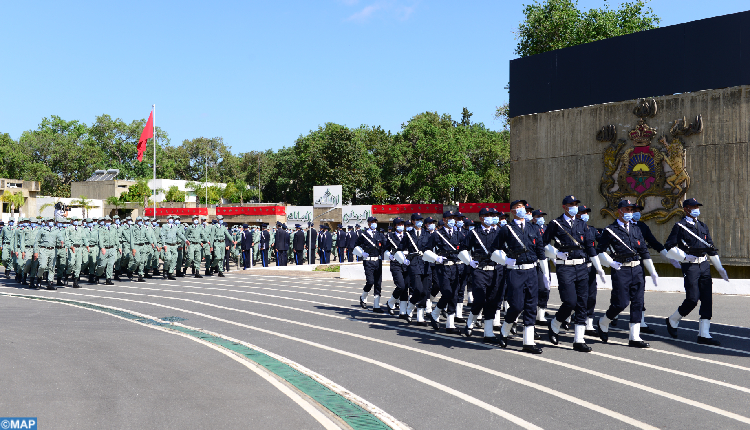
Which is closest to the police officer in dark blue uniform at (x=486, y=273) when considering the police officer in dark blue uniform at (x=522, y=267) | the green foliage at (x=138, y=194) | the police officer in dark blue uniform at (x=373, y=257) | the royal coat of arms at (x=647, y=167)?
the police officer in dark blue uniform at (x=522, y=267)

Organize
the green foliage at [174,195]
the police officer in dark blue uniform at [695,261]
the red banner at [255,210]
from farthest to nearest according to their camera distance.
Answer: the green foliage at [174,195], the red banner at [255,210], the police officer in dark blue uniform at [695,261]

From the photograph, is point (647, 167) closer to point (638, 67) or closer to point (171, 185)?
point (638, 67)

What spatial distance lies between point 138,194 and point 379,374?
7963 centimetres

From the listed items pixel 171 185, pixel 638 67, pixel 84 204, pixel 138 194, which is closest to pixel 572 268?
pixel 638 67

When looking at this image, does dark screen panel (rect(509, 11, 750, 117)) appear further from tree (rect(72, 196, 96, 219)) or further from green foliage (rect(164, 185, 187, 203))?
green foliage (rect(164, 185, 187, 203))

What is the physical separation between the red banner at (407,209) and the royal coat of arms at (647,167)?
30042mm

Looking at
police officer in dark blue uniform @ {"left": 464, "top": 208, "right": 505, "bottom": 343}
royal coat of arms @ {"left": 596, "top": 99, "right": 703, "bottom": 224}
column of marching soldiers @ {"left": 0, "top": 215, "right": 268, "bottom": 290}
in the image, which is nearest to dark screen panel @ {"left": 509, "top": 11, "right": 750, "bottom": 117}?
royal coat of arms @ {"left": 596, "top": 99, "right": 703, "bottom": 224}

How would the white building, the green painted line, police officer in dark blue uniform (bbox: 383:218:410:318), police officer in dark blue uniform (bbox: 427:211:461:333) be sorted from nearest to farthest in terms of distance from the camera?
the green painted line < police officer in dark blue uniform (bbox: 427:211:461:333) < police officer in dark blue uniform (bbox: 383:218:410:318) < the white building

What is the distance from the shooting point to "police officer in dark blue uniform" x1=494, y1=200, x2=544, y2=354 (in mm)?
9539

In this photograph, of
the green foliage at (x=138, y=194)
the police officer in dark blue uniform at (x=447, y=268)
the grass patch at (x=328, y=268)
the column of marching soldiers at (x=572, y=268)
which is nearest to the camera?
the column of marching soldiers at (x=572, y=268)

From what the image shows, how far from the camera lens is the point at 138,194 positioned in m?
82.1

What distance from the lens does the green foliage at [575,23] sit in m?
43.4

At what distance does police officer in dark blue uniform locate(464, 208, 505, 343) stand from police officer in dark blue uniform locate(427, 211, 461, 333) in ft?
3.06

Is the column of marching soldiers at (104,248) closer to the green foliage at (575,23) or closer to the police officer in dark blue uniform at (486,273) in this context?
the police officer in dark blue uniform at (486,273)
